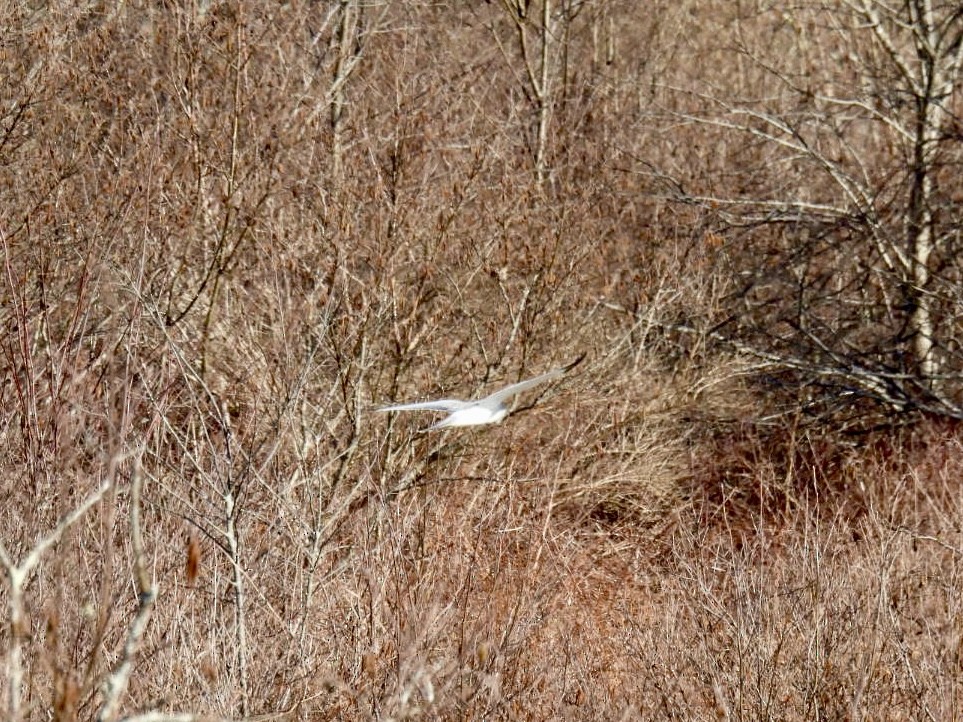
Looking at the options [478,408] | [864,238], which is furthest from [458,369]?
[478,408]

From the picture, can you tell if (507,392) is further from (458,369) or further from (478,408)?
(458,369)

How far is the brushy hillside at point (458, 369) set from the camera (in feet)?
18.6

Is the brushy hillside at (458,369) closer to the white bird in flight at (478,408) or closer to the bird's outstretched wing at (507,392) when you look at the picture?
the white bird in flight at (478,408)

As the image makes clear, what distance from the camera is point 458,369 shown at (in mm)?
10016

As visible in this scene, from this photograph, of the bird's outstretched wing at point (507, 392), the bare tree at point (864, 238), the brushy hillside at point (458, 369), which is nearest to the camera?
the bird's outstretched wing at point (507, 392)

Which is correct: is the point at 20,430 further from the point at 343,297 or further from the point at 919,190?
the point at 919,190

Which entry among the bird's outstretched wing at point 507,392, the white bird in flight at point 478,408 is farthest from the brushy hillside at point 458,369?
the bird's outstretched wing at point 507,392

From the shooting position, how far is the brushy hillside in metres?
5.66

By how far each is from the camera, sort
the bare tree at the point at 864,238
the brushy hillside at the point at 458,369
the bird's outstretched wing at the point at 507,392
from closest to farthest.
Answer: the bird's outstretched wing at the point at 507,392, the brushy hillside at the point at 458,369, the bare tree at the point at 864,238

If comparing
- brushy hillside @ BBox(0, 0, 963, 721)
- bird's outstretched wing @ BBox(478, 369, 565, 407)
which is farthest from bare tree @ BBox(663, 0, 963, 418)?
bird's outstretched wing @ BBox(478, 369, 565, 407)

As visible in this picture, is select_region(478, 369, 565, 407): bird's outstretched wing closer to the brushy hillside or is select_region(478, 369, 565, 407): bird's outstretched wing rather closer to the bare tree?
the brushy hillside

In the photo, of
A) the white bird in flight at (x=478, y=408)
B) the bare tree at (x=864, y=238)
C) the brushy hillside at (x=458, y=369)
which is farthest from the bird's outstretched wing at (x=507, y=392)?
the bare tree at (x=864, y=238)

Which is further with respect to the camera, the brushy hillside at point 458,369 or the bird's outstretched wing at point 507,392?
the brushy hillside at point 458,369

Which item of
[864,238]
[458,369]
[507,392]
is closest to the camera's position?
[507,392]
